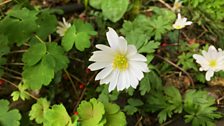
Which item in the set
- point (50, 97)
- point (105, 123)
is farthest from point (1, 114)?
point (105, 123)

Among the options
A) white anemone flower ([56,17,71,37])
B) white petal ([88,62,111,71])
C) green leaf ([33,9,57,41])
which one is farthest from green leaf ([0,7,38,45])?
white petal ([88,62,111,71])

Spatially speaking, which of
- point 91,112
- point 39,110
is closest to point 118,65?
point 91,112

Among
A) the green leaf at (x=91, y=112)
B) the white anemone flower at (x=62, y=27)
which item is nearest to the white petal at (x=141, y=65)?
the green leaf at (x=91, y=112)

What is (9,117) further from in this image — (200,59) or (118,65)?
(200,59)

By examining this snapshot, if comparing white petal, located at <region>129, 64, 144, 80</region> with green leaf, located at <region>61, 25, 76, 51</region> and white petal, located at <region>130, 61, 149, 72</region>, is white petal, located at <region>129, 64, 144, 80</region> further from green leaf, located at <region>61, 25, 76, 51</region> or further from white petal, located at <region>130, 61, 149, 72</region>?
green leaf, located at <region>61, 25, 76, 51</region>

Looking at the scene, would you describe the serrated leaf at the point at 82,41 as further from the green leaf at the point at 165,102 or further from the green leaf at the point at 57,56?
the green leaf at the point at 165,102
